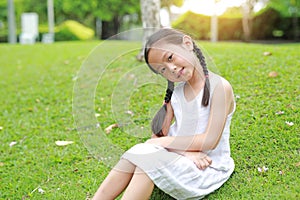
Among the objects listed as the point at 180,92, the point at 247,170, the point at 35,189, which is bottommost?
the point at 35,189

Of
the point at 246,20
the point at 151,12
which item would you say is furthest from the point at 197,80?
the point at 246,20

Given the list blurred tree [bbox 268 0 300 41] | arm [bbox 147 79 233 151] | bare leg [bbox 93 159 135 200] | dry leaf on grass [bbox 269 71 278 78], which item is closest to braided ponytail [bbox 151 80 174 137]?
arm [bbox 147 79 233 151]

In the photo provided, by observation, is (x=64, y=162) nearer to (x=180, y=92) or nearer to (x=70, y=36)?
(x=180, y=92)

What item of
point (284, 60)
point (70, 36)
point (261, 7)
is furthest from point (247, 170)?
point (70, 36)

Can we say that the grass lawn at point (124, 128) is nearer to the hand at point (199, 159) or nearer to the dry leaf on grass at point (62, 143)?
the dry leaf on grass at point (62, 143)

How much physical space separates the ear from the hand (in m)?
0.58

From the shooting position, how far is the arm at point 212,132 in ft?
7.66

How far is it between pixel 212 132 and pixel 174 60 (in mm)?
444

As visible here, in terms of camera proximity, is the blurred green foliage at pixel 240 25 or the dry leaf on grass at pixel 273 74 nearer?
the dry leaf on grass at pixel 273 74

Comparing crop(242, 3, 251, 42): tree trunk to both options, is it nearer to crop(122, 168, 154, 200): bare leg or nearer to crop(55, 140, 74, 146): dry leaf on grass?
crop(55, 140, 74, 146): dry leaf on grass

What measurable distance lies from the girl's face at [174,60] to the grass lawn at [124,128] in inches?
10.8

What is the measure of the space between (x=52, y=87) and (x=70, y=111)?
1121 millimetres

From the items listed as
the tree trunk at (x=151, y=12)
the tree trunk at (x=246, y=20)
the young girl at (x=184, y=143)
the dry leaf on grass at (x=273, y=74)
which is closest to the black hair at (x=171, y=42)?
the young girl at (x=184, y=143)

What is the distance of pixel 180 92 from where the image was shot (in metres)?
2.55
